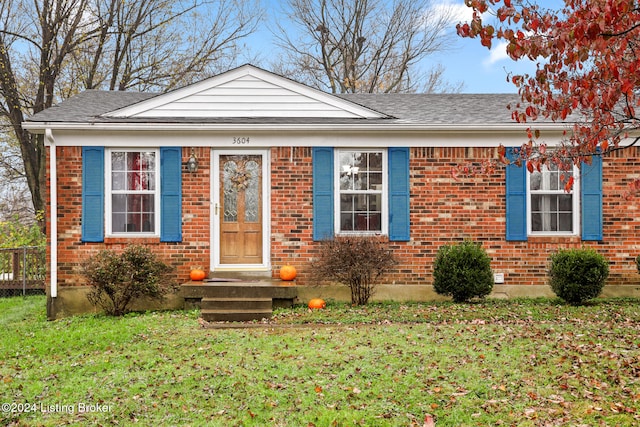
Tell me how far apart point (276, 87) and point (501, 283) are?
5.35 meters

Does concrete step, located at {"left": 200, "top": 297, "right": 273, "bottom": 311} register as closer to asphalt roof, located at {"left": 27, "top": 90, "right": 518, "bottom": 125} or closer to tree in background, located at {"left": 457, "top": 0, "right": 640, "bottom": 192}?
asphalt roof, located at {"left": 27, "top": 90, "right": 518, "bottom": 125}

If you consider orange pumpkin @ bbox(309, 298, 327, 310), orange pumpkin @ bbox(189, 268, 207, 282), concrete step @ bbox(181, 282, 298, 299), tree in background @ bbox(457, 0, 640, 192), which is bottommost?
orange pumpkin @ bbox(309, 298, 327, 310)

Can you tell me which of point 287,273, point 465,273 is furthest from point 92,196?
point 465,273

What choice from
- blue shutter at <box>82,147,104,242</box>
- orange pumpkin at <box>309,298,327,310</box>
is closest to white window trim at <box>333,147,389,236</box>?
orange pumpkin at <box>309,298,327,310</box>

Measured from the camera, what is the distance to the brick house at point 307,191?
986 cm

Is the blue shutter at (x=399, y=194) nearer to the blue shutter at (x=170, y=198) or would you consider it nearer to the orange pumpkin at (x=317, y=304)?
the orange pumpkin at (x=317, y=304)

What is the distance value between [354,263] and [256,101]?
3.43m

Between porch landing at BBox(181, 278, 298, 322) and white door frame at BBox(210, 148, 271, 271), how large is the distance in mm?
427

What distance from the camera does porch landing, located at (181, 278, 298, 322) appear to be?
8789mm

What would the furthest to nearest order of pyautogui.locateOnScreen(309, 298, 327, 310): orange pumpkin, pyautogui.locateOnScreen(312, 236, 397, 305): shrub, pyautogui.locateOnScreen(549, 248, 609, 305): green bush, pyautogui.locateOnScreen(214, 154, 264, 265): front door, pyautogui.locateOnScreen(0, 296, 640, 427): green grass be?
pyautogui.locateOnScreen(214, 154, 264, 265): front door < pyautogui.locateOnScreen(309, 298, 327, 310): orange pumpkin < pyautogui.locateOnScreen(312, 236, 397, 305): shrub < pyautogui.locateOnScreen(549, 248, 609, 305): green bush < pyautogui.locateOnScreen(0, 296, 640, 427): green grass

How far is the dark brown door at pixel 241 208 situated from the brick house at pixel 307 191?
0.7 inches

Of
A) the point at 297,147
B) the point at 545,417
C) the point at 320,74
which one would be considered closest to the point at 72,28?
the point at 320,74

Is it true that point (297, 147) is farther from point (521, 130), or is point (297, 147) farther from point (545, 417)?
point (545, 417)

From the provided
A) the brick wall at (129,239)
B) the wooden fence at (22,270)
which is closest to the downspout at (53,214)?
the brick wall at (129,239)
